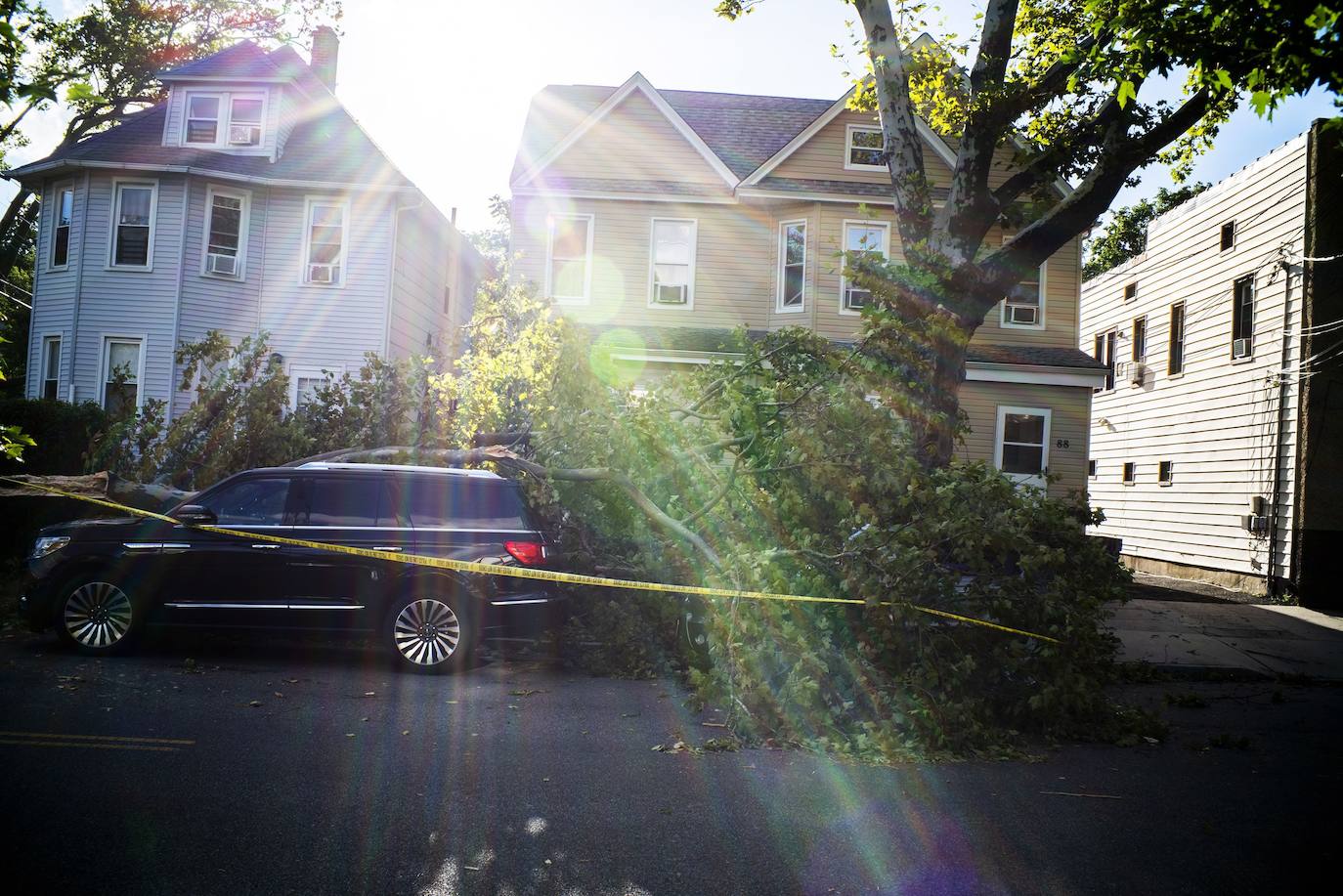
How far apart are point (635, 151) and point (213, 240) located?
9.35 m

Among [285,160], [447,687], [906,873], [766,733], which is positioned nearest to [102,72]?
[285,160]

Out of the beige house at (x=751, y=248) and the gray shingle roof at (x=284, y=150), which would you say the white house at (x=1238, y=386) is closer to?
the beige house at (x=751, y=248)

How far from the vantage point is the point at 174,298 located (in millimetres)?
20578

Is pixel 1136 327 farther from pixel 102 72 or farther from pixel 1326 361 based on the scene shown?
pixel 102 72

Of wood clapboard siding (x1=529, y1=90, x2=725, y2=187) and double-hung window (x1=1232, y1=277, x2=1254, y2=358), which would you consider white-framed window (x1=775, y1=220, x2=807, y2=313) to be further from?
double-hung window (x1=1232, y1=277, x2=1254, y2=358)

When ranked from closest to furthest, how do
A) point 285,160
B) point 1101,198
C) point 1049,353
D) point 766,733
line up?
1. point 766,733
2. point 1101,198
3. point 1049,353
4. point 285,160

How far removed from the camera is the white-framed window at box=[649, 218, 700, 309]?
20422 millimetres

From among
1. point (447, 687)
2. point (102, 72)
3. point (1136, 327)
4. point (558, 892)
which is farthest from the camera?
point (102, 72)

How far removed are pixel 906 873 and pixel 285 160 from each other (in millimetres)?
21573

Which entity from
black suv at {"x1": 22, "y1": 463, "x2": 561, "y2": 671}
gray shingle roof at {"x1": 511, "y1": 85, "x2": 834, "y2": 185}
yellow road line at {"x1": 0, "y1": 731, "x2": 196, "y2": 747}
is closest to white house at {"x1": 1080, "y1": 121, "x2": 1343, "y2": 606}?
gray shingle roof at {"x1": 511, "y1": 85, "x2": 834, "y2": 185}

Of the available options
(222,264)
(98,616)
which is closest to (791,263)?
(222,264)

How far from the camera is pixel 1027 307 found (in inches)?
808

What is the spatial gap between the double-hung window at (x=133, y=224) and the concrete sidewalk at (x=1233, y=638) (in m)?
20.0

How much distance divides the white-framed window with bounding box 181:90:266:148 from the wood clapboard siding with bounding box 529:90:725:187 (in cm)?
708
